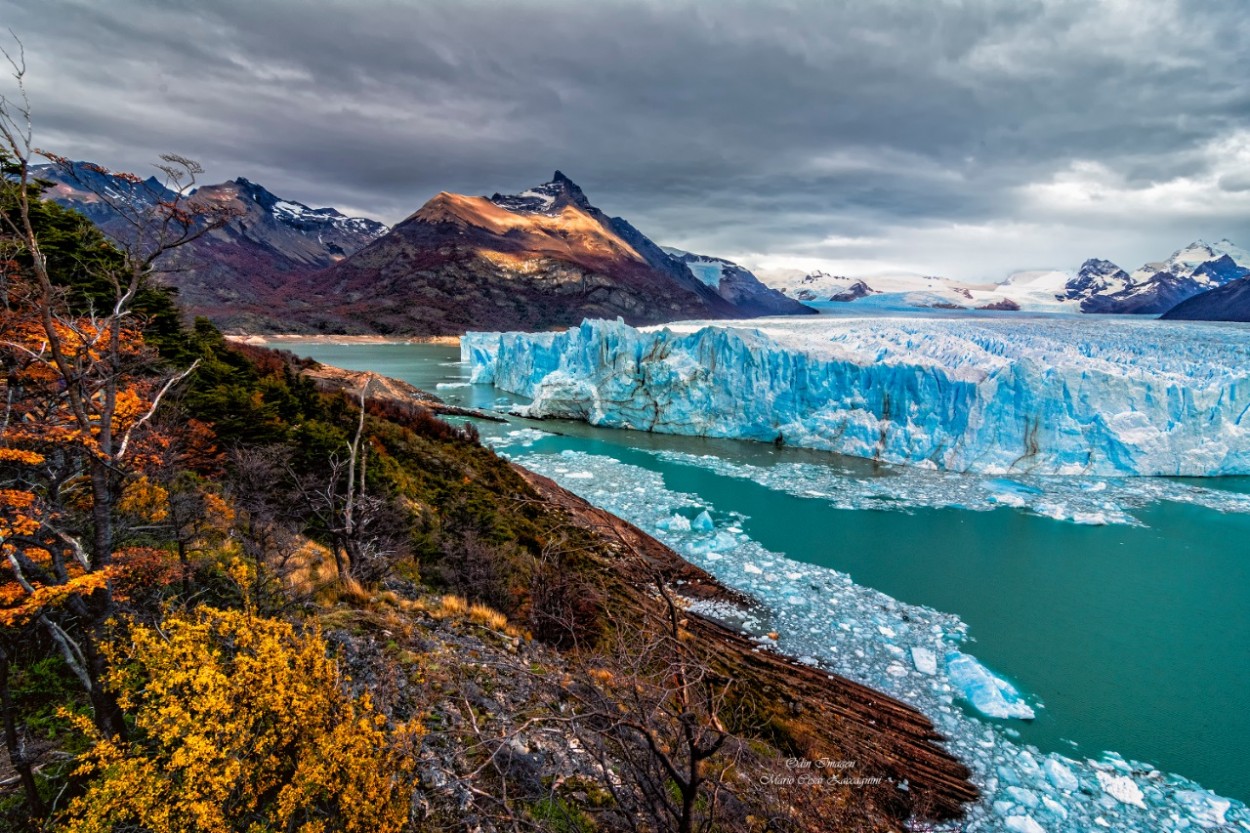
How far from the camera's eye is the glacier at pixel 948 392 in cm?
1822

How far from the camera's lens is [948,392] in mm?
19797

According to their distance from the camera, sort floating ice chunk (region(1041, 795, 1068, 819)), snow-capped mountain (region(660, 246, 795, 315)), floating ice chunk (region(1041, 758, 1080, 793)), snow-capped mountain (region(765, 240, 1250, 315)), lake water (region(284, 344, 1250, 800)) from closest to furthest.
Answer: floating ice chunk (region(1041, 795, 1068, 819)), floating ice chunk (region(1041, 758, 1080, 793)), lake water (region(284, 344, 1250, 800)), snow-capped mountain (region(765, 240, 1250, 315)), snow-capped mountain (region(660, 246, 795, 315))

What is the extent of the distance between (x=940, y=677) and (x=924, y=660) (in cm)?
31

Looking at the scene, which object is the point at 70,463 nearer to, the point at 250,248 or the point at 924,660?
the point at 924,660

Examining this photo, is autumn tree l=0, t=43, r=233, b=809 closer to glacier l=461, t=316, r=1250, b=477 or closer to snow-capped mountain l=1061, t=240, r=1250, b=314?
glacier l=461, t=316, r=1250, b=477

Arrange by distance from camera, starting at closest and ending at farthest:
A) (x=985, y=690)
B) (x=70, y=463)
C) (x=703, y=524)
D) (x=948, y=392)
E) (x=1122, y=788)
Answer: (x=70, y=463), (x=1122, y=788), (x=985, y=690), (x=703, y=524), (x=948, y=392)

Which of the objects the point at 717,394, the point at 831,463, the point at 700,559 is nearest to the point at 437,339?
the point at 717,394

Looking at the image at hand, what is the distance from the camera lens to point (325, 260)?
16012 cm

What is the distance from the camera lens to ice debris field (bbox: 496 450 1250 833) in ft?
19.2

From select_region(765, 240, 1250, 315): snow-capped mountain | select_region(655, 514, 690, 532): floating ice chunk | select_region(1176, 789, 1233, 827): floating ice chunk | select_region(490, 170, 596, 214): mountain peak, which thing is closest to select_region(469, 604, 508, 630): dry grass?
select_region(655, 514, 690, 532): floating ice chunk

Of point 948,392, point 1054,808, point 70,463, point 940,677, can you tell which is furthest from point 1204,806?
point 948,392

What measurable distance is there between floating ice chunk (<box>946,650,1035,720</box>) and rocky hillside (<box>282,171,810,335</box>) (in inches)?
3207

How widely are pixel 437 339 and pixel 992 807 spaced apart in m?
82.0

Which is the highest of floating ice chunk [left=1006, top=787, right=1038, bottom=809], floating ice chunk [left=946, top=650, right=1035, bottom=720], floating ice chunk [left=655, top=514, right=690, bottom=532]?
floating ice chunk [left=655, top=514, right=690, bottom=532]
